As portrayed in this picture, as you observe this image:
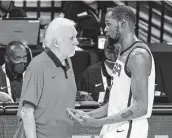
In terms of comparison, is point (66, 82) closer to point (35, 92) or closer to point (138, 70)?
point (35, 92)

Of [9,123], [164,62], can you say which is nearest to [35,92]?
[9,123]

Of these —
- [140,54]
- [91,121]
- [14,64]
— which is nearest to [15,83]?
[14,64]

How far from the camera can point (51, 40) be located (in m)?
3.72

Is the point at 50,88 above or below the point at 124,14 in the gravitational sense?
below

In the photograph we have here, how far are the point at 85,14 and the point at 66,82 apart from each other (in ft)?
13.9

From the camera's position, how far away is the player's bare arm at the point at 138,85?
3716mm

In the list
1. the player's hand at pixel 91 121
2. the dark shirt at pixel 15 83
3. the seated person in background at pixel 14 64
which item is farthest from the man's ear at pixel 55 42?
the seated person in background at pixel 14 64

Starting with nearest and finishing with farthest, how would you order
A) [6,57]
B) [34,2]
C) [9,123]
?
[9,123] < [6,57] < [34,2]

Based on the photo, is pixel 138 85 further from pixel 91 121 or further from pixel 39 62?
pixel 39 62

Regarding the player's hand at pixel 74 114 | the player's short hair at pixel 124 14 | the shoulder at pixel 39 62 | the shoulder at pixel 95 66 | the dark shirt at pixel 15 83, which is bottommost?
the dark shirt at pixel 15 83

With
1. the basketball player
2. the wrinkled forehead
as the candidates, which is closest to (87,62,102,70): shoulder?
the basketball player

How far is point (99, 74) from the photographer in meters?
6.76

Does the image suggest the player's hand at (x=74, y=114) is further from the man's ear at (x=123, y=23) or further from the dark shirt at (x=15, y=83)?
the dark shirt at (x=15, y=83)

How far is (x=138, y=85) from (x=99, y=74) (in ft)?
10.0
